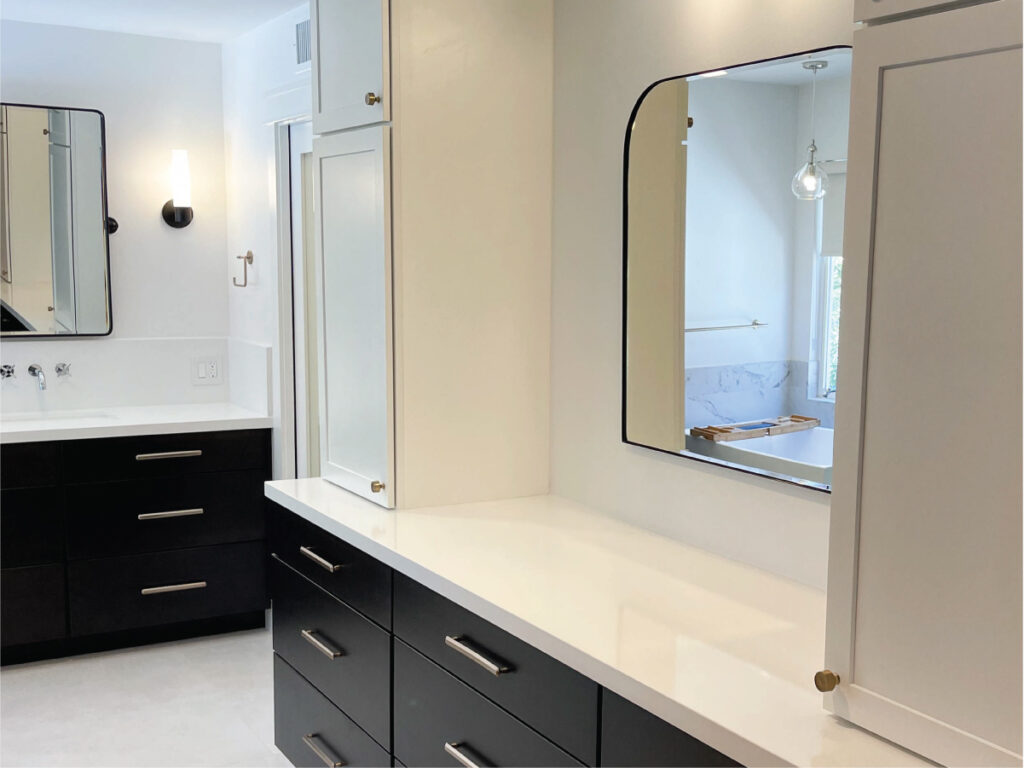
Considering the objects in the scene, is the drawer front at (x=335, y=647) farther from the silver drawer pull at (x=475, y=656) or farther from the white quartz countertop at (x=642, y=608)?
the silver drawer pull at (x=475, y=656)

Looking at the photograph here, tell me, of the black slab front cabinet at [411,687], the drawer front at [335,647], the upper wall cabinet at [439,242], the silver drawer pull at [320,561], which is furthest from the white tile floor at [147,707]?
the upper wall cabinet at [439,242]

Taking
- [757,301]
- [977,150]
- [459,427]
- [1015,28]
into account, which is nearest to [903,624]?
[977,150]

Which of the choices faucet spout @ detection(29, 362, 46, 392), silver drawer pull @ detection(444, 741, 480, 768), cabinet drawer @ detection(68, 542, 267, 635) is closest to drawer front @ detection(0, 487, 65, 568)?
Answer: cabinet drawer @ detection(68, 542, 267, 635)

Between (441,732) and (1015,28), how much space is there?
1545mm

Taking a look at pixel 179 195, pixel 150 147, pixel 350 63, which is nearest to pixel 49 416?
pixel 179 195

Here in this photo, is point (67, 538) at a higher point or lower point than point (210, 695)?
higher

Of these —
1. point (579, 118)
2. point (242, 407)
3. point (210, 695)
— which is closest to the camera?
point (579, 118)

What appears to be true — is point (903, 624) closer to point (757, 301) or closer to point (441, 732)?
point (757, 301)

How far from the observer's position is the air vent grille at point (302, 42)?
3.43 m

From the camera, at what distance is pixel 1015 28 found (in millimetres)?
1070

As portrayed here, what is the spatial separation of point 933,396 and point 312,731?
194 cm

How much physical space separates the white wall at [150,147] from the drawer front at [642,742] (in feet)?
10.1

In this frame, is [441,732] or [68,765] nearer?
[441,732]

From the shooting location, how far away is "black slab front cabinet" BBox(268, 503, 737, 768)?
1577 mm
